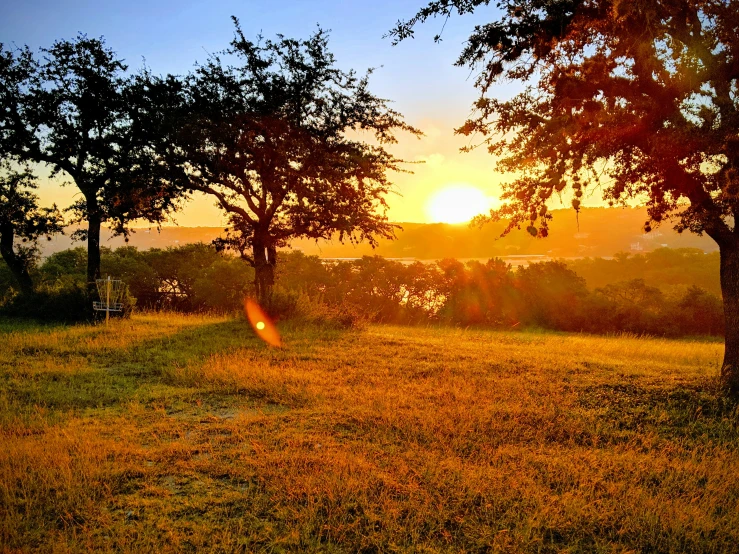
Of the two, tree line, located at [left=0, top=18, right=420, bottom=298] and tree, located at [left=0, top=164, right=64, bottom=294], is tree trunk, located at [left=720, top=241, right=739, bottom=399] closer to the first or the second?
tree line, located at [left=0, top=18, right=420, bottom=298]

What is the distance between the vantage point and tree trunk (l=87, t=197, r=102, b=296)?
1994cm

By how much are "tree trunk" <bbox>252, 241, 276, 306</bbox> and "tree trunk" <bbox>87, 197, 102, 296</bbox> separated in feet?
21.1

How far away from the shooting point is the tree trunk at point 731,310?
35.0ft

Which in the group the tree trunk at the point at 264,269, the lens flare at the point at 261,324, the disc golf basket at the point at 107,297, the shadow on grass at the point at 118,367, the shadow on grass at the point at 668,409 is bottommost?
the shadow on grass at the point at 668,409

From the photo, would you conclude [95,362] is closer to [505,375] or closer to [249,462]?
[249,462]

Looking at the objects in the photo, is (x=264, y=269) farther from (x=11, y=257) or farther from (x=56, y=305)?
(x=11, y=257)

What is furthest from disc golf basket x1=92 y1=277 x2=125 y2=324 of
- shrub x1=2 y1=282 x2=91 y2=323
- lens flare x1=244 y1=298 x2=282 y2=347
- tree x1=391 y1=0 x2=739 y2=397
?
tree x1=391 y1=0 x2=739 y2=397

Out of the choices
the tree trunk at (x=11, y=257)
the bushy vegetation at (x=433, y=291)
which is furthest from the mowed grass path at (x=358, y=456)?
the bushy vegetation at (x=433, y=291)

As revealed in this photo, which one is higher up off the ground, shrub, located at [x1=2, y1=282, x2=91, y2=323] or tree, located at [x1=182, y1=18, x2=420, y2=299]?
tree, located at [x1=182, y1=18, x2=420, y2=299]

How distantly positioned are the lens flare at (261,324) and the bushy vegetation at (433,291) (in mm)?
→ 8522

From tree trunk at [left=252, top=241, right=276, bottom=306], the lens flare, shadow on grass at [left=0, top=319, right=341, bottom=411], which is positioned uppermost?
tree trunk at [left=252, top=241, right=276, bottom=306]

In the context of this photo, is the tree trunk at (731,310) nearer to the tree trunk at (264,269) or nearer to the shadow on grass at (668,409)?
the shadow on grass at (668,409)

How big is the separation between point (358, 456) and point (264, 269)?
1434 cm

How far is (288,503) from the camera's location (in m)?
5.37
